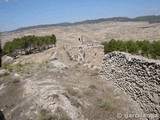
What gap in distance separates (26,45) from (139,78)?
64693 mm

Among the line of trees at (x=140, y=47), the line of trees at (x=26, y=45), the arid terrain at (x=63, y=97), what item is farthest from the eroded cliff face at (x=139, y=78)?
the line of trees at (x=26, y=45)

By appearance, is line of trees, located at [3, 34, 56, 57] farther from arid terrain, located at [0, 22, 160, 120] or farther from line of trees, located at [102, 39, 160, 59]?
arid terrain, located at [0, 22, 160, 120]

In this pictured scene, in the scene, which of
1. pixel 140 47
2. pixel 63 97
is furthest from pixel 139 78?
pixel 140 47

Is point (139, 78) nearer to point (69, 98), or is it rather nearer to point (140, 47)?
point (69, 98)

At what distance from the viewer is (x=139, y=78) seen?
15312mm

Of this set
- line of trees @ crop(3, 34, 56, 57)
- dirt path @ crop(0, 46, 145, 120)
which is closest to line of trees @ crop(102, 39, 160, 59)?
dirt path @ crop(0, 46, 145, 120)

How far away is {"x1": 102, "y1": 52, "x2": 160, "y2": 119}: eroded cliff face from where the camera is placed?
13.7 m

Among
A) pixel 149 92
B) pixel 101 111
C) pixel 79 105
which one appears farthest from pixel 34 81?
pixel 149 92

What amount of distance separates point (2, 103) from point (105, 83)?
814 centimetres

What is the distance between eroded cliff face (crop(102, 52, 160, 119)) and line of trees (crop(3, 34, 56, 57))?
5845 centimetres

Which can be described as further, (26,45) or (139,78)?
(26,45)

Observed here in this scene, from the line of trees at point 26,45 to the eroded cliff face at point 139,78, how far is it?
192 ft

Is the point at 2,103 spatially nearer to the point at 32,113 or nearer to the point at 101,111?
the point at 32,113

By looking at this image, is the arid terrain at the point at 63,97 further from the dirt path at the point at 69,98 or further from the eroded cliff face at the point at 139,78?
the eroded cliff face at the point at 139,78
